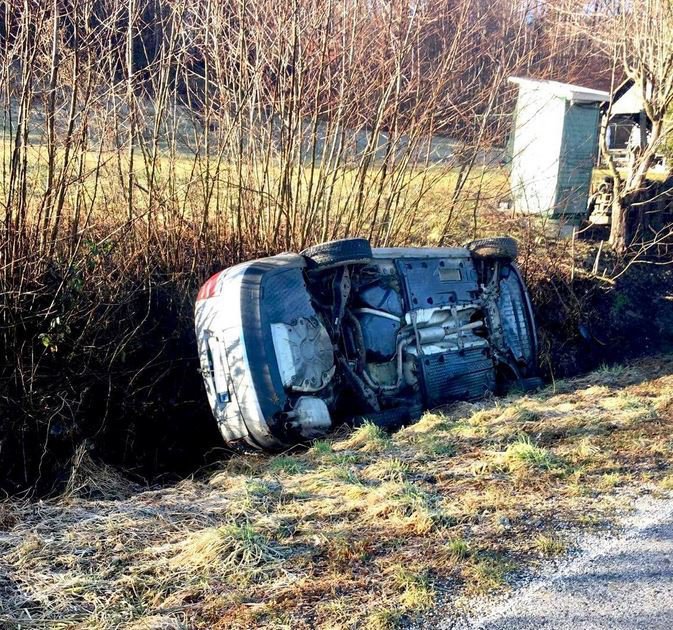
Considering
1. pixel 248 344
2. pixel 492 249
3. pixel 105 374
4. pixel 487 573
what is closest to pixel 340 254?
pixel 248 344

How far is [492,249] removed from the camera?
6902 millimetres

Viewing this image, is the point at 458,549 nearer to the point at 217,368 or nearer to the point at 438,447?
the point at 438,447

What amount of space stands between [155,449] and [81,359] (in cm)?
106

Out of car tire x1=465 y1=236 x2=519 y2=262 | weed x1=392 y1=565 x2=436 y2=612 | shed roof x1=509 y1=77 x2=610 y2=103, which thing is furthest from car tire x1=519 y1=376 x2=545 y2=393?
shed roof x1=509 y1=77 x2=610 y2=103

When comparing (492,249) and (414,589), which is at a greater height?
(492,249)

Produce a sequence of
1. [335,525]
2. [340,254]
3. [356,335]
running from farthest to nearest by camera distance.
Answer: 1. [356,335]
2. [340,254]
3. [335,525]

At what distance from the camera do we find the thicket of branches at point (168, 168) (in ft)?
18.7

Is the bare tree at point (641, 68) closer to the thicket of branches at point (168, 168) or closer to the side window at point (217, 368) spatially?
the thicket of branches at point (168, 168)

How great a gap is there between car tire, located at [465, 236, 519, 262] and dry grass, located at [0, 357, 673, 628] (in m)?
1.97

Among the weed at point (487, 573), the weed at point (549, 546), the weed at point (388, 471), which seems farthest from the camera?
the weed at point (388, 471)

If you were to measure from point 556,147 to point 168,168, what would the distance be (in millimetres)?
6673

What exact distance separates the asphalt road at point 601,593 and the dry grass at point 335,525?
152mm

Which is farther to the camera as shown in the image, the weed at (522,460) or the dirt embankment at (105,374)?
the dirt embankment at (105,374)

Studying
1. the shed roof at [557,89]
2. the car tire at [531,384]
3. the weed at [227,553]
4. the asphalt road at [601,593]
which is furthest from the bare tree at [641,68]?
the weed at [227,553]
